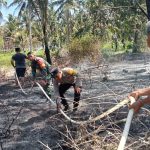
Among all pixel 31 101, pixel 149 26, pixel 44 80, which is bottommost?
pixel 31 101

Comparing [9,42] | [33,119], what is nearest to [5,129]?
[33,119]

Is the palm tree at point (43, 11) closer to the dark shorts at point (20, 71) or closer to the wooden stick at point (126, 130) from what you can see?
the dark shorts at point (20, 71)

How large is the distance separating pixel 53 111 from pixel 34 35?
44415 millimetres

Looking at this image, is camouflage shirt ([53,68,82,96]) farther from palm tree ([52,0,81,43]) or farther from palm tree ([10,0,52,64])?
palm tree ([52,0,81,43])

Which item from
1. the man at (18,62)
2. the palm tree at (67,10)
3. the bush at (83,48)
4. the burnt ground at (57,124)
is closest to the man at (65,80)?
the burnt ground at (57,124)

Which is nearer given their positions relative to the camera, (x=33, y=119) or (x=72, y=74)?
(x=72, y=74)

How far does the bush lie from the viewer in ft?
73.6

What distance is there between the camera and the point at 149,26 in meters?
3.48

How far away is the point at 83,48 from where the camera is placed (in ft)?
74.8

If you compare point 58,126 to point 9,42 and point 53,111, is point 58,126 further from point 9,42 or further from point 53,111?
point 9,42

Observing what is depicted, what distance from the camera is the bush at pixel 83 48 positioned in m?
22.4

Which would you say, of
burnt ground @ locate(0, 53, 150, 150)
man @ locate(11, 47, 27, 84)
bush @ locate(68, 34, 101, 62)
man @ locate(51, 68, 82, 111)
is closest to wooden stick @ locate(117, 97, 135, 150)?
burnt ground @ locate(0, 53, 150, 150)

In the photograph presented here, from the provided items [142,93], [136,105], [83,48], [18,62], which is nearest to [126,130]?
[136,105]

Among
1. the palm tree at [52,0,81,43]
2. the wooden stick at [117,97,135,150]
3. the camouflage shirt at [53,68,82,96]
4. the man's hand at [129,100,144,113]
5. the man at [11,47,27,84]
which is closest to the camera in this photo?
the wooden stick at [117,97,135,150]
